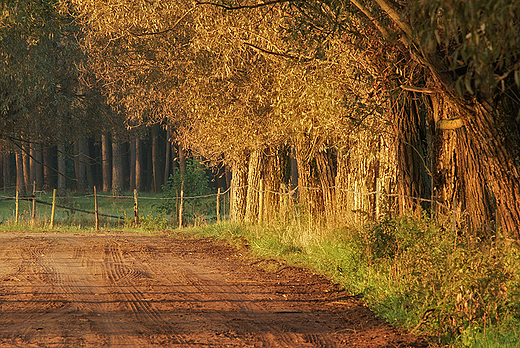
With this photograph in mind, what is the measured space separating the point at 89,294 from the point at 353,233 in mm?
4362

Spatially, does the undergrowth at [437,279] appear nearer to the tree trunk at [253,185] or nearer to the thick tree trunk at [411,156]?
the thick tree trunk at [411,156]

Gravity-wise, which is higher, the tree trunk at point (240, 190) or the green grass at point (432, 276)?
the tree trunk at point (240, 190)

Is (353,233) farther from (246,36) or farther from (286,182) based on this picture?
(286,182)

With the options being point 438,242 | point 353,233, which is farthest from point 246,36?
point 438,242

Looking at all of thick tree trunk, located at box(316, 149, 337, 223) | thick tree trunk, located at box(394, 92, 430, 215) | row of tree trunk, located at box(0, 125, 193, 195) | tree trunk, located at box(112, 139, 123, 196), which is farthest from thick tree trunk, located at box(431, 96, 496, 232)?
tree trunk, located at box(112, 139, 123, 196)

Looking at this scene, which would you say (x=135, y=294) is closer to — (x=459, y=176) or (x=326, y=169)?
(x=459, y=176)

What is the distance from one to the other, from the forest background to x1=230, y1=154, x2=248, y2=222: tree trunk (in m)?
0.05

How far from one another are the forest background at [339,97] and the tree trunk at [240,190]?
0.05 m

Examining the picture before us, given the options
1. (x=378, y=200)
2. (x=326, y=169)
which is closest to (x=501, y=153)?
(x=378, y=200)

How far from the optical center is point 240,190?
21.3 m

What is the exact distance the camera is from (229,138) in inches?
694

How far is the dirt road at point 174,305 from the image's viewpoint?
7133mm

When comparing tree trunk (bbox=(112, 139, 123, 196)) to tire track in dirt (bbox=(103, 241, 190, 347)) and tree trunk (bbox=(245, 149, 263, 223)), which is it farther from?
tire track in dirt (bbox=(103, 241, 190, 347))

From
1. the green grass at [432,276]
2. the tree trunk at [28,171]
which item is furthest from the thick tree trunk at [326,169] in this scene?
the tree trunk at [28,171]
